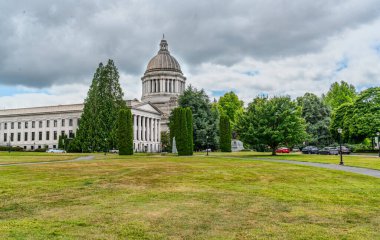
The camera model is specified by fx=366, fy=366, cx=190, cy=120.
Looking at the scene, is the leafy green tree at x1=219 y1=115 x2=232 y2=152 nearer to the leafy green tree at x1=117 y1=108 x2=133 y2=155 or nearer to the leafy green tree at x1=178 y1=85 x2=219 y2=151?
the leafy green tree at x1=178 y1=85 x2=219 y2=151

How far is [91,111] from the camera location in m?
71.6

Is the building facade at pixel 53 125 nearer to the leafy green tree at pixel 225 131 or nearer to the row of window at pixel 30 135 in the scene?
the row of window at pixel 30 135

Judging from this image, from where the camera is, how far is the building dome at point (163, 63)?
399ft

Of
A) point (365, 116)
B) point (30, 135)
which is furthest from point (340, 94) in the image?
point (30, 135)

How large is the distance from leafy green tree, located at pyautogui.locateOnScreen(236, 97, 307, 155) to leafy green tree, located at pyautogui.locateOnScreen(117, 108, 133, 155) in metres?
18.9

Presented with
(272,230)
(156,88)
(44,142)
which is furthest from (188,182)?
(156,88)

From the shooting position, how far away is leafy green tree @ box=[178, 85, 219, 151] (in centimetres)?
7338

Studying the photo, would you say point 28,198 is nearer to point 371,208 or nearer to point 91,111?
point 371,208

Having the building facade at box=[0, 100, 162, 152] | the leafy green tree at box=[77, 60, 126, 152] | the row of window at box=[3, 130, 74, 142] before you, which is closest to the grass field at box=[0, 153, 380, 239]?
the leafy green tree at box=[77, 60, 126, 152]

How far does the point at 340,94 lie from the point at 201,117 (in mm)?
42639

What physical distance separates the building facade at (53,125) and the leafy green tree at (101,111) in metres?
22.1

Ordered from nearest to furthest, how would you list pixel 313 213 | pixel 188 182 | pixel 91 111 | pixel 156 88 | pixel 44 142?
pixel 313 213 → pixel 188 182 → pixel 91 111 → pixel 44 142 → pixel 156 88

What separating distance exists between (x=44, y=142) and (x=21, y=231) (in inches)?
4046

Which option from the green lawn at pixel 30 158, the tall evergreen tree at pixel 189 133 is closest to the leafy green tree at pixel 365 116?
the tall evergreen tree at pixel 189 133
